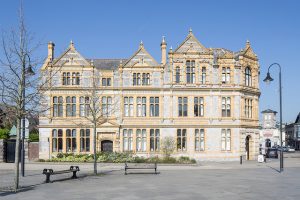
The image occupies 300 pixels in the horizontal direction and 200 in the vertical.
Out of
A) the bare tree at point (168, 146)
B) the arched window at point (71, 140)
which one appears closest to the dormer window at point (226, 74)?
the bare tree at point (168, 146)

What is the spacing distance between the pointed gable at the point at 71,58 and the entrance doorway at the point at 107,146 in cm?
947

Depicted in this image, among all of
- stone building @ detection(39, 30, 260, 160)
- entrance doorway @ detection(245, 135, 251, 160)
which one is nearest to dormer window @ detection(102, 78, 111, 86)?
stone building @ detection(39, 30, 260, 160)

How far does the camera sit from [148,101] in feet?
156

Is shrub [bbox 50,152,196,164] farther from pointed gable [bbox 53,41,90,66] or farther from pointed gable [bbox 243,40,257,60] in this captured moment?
pointed gable [bbox 243,40,257,60]

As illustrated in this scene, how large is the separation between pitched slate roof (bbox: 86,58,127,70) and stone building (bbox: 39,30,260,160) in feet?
7.79

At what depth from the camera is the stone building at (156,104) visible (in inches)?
1864

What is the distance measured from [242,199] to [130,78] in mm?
31503

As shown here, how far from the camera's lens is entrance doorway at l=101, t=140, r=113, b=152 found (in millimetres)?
47594

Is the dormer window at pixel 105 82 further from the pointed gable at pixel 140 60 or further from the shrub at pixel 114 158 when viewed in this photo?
the shrub at pixel 114 158

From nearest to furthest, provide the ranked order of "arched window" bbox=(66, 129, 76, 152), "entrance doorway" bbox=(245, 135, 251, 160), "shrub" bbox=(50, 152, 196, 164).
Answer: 1. "shrub" bbox=(50, 152, 196, 164)
2. "arched window" bbox=(66, 129, 76, 152)
3. "entrance doorway" bbox=(245, 135, 251, 160)

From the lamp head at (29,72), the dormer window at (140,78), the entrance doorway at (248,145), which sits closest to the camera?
the lamp head at (29,72)

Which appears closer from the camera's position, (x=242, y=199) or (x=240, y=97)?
(x=242, y=199)

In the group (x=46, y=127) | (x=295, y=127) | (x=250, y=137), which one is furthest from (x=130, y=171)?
(x=295, y=127)

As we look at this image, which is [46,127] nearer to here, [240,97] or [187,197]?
[240,97]
